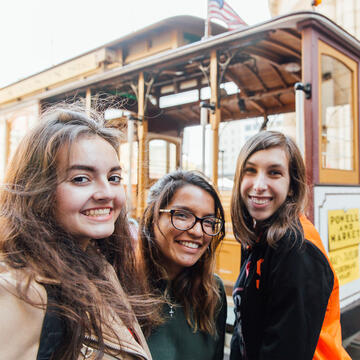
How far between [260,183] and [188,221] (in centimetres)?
40

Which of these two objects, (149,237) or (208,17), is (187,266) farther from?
(208,17)

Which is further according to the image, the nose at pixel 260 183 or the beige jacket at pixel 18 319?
the nose at pixel 260 183

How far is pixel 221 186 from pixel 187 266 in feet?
9.17

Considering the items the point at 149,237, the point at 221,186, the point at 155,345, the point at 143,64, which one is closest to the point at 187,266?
the point at 149,237

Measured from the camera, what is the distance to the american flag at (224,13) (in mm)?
4108

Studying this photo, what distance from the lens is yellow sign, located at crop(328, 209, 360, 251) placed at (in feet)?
9.64

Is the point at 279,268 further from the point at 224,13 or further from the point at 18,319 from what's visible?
the point at 224,13

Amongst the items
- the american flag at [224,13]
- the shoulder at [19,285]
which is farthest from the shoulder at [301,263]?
the american flag at [224,13]

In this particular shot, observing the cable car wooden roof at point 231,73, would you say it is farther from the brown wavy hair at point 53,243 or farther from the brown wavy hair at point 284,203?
the brown wavy hair at point 53,243

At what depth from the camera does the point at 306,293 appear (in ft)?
4.02

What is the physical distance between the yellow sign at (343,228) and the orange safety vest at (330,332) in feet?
5.47

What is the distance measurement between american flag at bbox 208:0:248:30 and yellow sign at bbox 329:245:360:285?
284 centimetres

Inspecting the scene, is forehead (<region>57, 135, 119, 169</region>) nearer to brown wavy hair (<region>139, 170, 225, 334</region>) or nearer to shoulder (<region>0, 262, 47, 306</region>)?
shoulder (<region>0, 262, 47, 306</region>)

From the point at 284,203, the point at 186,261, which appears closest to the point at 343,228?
the point at 284,203
